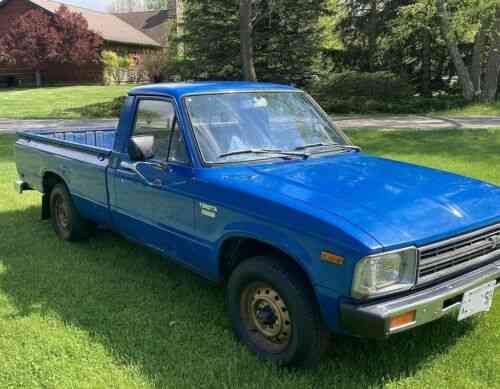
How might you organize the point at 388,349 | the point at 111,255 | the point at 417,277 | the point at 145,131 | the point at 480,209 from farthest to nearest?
1. the point at 111,255
2. the point at 145,131
3. the point at 388,349
4. the point at 480,209
5. the point at 417,277

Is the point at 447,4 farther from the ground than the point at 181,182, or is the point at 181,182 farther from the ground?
the point at 447,4

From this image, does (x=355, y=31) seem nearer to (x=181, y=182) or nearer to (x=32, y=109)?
(x=32, y=109)

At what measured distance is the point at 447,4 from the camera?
19109 mm

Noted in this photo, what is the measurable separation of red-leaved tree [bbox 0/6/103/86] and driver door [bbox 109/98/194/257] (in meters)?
40.8

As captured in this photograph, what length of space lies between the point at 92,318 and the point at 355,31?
24.3m

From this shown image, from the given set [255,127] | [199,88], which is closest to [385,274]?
[255,127]

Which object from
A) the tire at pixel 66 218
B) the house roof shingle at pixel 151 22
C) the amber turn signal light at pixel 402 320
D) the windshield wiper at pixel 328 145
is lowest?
the tire at pixel 66 218

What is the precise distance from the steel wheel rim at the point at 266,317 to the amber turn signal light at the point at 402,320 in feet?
2.16

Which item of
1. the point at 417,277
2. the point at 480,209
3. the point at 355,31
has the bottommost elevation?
the point at 417,277

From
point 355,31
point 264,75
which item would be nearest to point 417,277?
point 264,75

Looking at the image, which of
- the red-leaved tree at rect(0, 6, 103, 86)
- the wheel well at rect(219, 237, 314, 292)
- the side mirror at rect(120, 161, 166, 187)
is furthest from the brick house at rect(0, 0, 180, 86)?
the wheel well at rect(219, 237, 314, 292)

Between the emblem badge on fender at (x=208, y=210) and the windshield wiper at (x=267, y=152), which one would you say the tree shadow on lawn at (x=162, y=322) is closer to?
the emblem badge on fender at (x=208, y=210)

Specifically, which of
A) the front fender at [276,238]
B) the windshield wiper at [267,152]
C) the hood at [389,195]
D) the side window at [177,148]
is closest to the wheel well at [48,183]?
the side window at [177,148]

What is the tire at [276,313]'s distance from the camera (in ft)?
10.3
